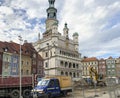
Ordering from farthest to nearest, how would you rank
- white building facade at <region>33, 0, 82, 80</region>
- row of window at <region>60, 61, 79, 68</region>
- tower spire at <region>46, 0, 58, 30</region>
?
tower spire at <region>46, 0, 58, 30</region>, row of window at <region>60, 61, 79, 68</region>, white building facade at <region>33, 0, 82, 80</region>

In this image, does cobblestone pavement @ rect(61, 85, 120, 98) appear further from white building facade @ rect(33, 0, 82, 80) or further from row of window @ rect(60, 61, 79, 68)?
row of window @ rect(60, 61, 79, 68)

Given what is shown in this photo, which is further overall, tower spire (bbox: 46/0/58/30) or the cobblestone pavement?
tower spire (bbox: 46/0/58/30)

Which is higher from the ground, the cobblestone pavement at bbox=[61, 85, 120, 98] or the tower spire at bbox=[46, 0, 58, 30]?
the tower spire at bbox=[46, 0, 58, 30]

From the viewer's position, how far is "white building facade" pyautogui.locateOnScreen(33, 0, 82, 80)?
8281cm

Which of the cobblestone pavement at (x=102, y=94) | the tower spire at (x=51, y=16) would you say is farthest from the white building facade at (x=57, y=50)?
the cobblestone pavement at (x=102, y=94)

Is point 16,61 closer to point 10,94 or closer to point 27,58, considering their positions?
point 27,58

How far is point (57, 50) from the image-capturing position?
3280 inches

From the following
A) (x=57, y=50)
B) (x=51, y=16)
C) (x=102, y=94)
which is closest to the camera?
(x=102, y=94)

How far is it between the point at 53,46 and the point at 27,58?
22437 millimetres

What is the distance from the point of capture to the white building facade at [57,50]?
82.8 m

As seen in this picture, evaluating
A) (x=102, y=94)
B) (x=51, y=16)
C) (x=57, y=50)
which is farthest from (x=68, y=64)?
(x=102, y=94)

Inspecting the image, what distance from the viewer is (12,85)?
91.5 feet

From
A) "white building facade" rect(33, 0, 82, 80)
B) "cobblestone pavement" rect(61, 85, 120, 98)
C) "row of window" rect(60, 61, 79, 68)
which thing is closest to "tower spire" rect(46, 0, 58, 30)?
"white building facade" rect(33, 0, 82, 80)

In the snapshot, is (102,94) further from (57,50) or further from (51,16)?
(51,16)
